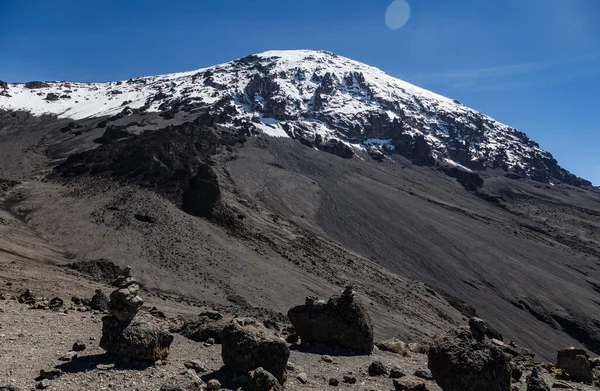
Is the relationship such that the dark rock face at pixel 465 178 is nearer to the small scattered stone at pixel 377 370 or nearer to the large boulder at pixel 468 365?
the small scattered stone at pixel 377 370

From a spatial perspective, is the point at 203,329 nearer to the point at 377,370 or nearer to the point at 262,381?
the point at 262,381

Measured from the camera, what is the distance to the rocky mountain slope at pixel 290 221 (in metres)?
40.2

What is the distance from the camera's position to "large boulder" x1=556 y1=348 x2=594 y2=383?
1442cm

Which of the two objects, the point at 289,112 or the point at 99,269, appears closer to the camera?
the point at 99,269

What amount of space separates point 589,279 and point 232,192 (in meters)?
58.1

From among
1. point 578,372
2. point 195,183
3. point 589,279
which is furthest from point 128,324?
point 589,279

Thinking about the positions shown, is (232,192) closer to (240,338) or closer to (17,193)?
(17,193)

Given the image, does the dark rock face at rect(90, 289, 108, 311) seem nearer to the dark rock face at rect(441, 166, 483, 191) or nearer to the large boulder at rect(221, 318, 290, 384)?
the large boulder at rect(221, 318, 290, 384)

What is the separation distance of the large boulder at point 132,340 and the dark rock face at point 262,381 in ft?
8.73

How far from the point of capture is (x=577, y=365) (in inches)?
575

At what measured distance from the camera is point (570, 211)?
132 metres

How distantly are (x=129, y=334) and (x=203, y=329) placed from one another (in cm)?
366

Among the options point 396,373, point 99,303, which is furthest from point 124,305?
point 396,373

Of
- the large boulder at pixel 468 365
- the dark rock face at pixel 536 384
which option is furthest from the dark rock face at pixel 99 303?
the dark rock face at pixel 536 384
